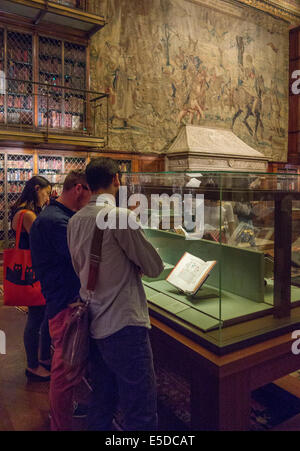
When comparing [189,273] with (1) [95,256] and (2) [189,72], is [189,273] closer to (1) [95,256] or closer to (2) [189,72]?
(1) [95,256]

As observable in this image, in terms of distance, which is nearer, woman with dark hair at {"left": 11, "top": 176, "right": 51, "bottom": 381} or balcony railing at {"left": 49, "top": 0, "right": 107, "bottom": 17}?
woman with dark hair at {"left": 11, "top": 176, "right": 51, "bottom": 381}

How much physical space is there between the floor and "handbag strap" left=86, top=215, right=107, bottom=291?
1188 millimetres

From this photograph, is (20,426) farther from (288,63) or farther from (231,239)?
(288,63)

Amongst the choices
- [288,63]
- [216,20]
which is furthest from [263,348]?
[288,63]

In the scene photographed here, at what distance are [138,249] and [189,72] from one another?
10.1 m

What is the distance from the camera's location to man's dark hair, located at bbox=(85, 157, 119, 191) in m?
1.80

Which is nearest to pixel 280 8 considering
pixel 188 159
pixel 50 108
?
pixel 188 159

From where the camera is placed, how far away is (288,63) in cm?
1312

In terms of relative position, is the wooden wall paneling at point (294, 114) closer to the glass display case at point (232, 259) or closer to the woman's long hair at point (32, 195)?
the glass display case at point (232, 259)

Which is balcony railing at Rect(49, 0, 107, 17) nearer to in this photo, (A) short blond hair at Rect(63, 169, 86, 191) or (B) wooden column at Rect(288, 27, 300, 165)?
(B) wooden column at Rect(288, 27, 300, 165)

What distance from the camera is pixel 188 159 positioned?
9.69m

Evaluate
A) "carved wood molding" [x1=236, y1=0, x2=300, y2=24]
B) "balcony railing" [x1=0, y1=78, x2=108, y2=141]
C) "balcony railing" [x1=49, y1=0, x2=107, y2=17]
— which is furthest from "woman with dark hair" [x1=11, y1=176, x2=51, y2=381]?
"carved wood molding" [x1=236, y1=0, x2=300, y2=24]

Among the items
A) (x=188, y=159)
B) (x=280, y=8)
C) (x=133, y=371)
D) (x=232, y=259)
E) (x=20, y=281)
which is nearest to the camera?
(x=133, y=371)

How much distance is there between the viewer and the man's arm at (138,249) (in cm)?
169
